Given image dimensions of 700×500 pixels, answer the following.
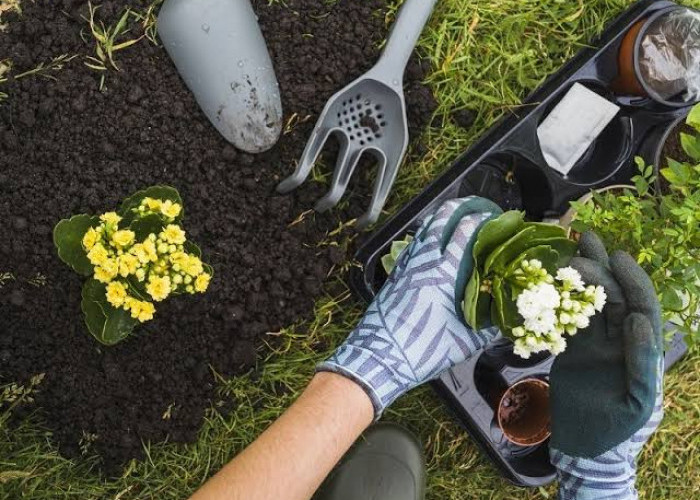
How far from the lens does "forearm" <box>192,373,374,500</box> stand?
1.01 metres

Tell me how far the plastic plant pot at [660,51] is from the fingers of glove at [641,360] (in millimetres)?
540

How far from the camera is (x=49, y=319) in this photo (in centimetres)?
125

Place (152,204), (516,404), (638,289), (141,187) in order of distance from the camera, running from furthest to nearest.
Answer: (516,404) < (141,187) < (152,204) < (638,289)

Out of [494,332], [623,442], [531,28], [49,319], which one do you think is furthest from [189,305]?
[531,28]

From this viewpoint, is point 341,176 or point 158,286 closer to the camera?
point 158,286

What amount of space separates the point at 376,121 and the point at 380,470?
69 centimetres

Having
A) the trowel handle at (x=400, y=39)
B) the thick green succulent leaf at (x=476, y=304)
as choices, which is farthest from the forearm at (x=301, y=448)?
the trowel handle at (x=400, y=39)

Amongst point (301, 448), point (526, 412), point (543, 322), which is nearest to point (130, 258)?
point (301, 448)

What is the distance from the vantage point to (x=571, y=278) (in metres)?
0.93

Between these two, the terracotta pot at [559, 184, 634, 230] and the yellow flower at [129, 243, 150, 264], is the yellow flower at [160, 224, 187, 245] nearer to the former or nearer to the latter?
the yellow flower at [129, 243, 150, 264]

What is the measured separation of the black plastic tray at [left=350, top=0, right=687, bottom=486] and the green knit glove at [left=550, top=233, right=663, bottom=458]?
209 mm

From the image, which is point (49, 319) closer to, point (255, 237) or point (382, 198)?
point (255, 237)

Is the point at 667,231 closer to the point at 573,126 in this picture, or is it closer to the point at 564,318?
the point at 564,318

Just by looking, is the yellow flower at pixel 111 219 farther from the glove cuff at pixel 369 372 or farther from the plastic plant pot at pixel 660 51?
the plastic plant pot at pixel 660 51
